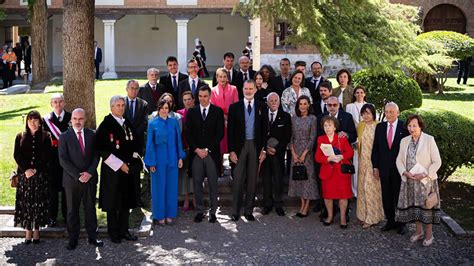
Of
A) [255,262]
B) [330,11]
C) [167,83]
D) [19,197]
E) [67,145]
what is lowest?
[255,262]

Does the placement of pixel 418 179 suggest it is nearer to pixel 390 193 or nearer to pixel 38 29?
pixel 390 193

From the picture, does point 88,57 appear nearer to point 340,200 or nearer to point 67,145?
point 67,145

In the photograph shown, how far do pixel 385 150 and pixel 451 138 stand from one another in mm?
1803

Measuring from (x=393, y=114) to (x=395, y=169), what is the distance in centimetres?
73

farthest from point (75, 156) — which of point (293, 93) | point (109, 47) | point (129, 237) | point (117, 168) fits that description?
point (109, 47)

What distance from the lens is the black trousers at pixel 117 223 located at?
26.0 feet

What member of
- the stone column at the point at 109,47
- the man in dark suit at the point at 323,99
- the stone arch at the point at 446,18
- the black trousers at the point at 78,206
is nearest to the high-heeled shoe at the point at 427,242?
the man in dark suit at the point at 323,99

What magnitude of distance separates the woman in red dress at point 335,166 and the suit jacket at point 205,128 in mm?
1451

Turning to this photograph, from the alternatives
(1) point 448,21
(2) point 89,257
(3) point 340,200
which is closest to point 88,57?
(2) point 89,257

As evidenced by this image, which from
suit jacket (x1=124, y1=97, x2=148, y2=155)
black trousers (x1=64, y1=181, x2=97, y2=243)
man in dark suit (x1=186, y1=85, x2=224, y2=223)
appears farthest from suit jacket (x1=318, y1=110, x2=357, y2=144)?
black trousers (x1=64, y1=181, x2=97, y2=243)

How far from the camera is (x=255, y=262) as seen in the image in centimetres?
725

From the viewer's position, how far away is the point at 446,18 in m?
32.0

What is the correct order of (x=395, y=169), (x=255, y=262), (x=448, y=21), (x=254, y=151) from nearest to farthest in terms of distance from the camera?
(x=255, y=262) → (x=395, y=169) → (x=254, y=151) → (x=448, y=21)

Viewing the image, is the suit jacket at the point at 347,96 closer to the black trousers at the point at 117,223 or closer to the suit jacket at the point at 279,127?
the suit jacket at the point at 279,127
